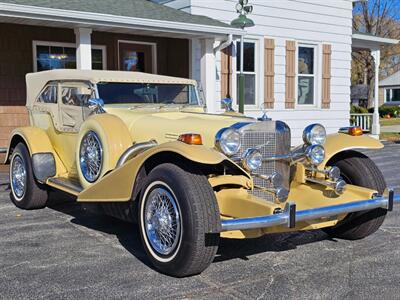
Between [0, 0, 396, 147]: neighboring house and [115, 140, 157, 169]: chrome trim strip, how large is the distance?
4.99 metres

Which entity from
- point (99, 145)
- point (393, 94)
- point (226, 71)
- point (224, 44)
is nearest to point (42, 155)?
point (99, 145)

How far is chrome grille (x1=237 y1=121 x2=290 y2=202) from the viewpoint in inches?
166

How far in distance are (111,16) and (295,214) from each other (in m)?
6.70

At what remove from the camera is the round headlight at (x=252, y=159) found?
4.07m

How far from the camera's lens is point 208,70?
37.1 ft

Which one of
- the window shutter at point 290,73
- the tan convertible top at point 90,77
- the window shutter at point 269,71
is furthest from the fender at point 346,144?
the window shutter at point 290,73

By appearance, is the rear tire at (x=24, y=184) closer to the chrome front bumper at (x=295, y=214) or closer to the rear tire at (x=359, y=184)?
the chrome front bumper at (x=295, y=214)

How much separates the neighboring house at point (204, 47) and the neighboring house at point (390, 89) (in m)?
40.3

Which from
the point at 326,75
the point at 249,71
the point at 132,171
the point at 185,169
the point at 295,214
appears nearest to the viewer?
the point at 295,214

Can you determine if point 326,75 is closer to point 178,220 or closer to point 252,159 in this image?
point 252,159

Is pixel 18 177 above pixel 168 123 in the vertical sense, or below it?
below

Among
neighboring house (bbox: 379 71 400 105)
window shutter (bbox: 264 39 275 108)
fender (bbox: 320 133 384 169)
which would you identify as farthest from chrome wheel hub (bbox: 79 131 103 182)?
neighboring house (bbox: 379 71 400 105)

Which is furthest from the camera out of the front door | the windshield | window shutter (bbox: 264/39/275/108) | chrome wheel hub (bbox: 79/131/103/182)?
window shutter (bbox: 264/39/275/108)

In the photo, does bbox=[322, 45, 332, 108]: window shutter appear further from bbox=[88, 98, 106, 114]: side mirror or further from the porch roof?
bbox=[88, 98, 106, 114]: side mirror
